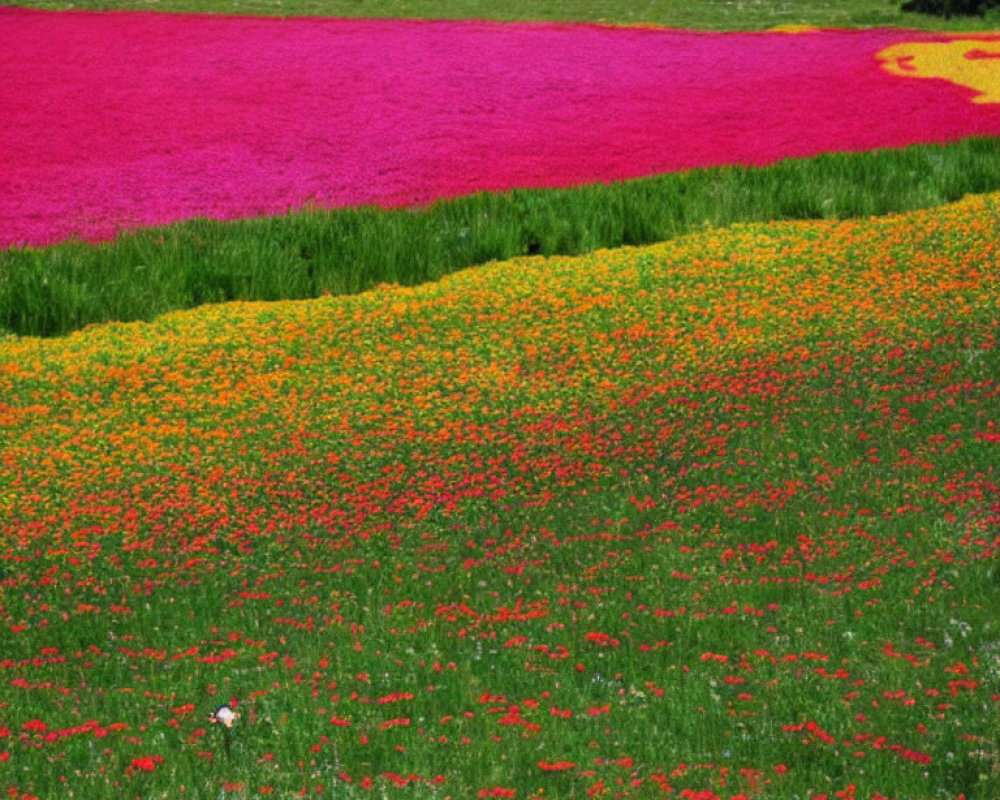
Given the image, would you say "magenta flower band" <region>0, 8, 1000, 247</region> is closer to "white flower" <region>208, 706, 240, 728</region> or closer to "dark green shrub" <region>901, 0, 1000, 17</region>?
"dark green shrub" <region>901, 0, 1000, 17</region>

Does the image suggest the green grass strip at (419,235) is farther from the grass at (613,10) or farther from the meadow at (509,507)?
the grass at (613,10)

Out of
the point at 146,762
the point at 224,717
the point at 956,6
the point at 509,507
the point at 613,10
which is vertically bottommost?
the point at 509,507

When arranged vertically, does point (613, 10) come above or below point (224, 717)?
above

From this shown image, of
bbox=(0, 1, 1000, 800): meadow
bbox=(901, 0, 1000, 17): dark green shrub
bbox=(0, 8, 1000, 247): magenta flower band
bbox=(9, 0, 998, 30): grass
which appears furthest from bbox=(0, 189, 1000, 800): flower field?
bbox=(901, 0, 1000, 17): dark green shrub

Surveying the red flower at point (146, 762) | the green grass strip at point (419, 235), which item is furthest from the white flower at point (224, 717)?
the green grass strip at point (419, 235)

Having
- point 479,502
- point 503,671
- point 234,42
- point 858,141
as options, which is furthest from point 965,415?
point 234,42

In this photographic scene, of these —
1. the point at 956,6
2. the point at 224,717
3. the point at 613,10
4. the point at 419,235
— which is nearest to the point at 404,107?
the point at 419,235

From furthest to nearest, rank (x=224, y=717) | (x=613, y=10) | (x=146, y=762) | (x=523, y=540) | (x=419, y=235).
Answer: (x=613, y=10), (x=419, y=235), (x=523, y=540), (x=224, y=717), (x=146, y=762)

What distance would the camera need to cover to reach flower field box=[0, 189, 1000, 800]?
21.0 ft

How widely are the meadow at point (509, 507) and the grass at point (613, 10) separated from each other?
13.9 m

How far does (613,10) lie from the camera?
30.7 m

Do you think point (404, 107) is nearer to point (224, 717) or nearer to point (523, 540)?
point (523, 540)

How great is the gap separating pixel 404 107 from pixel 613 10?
1060cm

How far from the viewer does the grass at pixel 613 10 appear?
28.8 metres
